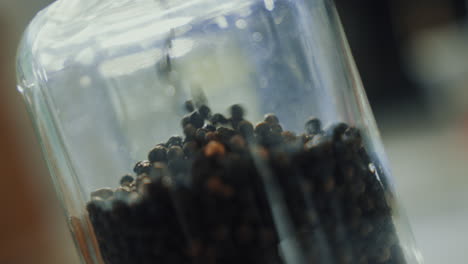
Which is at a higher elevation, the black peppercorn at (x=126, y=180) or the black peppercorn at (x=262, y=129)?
the black peppercorn at (x=262, y=129)

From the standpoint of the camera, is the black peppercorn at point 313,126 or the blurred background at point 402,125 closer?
the black peppercorn at point 313,126

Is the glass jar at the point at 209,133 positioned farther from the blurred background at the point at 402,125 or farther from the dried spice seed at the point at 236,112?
the blurred background at the point at 402,125

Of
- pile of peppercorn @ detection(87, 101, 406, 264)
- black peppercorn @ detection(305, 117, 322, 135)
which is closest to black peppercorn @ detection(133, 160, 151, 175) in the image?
pile of peppercorn @ detection(87, 101, 406, 264)

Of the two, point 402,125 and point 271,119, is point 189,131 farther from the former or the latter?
point 402,125

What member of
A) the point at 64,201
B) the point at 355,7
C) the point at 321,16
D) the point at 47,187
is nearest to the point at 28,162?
the point at 47,187

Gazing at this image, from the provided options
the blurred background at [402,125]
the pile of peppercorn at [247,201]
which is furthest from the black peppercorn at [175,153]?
the blurred background at [402,125]
